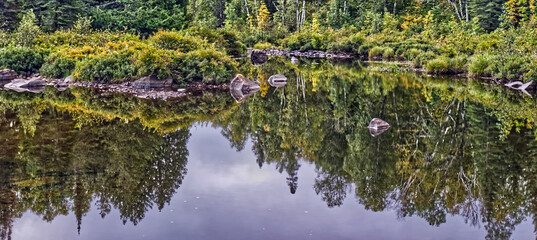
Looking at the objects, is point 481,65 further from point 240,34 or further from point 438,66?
point 240,34

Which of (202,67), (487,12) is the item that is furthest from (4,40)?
(487,12)

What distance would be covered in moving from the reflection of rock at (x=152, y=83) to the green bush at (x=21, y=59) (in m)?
7.70

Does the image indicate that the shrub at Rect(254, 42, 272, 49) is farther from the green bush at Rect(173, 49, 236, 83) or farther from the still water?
the still water

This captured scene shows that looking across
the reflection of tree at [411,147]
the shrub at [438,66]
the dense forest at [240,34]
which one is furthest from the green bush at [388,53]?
the reflection of tree at [411,147]

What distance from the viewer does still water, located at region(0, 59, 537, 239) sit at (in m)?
7.05

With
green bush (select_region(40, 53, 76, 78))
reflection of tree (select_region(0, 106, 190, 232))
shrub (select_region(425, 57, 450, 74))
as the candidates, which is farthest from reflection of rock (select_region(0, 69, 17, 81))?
shrub (select_region(425, 57, 450, 74))

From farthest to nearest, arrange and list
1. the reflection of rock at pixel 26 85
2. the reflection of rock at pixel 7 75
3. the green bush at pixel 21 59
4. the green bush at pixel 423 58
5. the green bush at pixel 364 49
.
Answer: the green bush at pixel 364 49 < the green bush at pixel 423 58 < the green bush at pixel 21 59 < the reflection of rock at pixel 7 75 < the reflection of rock at pixel 26 85

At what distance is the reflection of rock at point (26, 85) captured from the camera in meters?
22.8

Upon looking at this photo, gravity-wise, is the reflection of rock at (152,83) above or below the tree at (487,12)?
below

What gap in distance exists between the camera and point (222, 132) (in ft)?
44.4

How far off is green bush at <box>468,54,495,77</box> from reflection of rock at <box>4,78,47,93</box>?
849 inches

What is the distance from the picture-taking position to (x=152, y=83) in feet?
72.5

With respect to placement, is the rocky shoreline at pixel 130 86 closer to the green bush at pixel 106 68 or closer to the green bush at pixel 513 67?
the green bush at pixel 106 68

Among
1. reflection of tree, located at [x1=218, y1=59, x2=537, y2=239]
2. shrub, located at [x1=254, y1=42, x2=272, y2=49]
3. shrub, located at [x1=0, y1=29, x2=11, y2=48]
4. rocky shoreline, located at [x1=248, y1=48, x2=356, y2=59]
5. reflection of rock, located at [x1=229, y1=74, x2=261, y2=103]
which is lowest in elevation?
rocky shoreline, located at [x1=248, y1=48, x2=356, y2=59]
